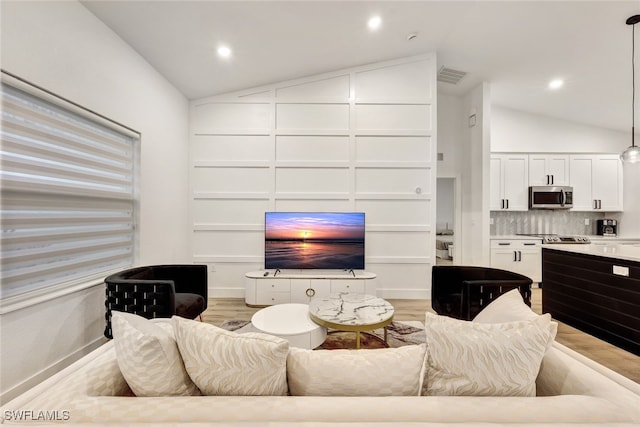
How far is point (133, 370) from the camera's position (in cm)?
94

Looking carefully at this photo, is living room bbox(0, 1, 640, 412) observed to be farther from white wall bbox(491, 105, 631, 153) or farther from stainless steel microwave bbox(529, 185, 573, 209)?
stainless steel microwave bbox(529, 185, 573, 209)

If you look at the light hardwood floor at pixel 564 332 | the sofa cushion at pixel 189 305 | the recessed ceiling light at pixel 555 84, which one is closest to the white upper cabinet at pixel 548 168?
the recessed ceiling light at pixel 555 84

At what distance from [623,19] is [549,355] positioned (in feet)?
12.6

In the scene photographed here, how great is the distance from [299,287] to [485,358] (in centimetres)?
287

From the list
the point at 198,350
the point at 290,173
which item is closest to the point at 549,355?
the point at 198,350

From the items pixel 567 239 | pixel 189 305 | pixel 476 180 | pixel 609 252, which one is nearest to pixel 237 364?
pixel 189 305

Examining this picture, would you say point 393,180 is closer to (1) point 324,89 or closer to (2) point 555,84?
(1) point 324,89

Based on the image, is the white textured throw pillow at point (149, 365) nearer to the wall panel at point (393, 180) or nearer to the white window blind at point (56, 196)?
the white window blind at point (56, 196)

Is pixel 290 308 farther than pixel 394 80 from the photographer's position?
No

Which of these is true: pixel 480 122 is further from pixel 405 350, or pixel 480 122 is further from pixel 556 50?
pixel 405 350

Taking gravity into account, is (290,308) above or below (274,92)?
Result: below

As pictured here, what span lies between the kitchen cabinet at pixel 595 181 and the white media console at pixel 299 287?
447 centimetres

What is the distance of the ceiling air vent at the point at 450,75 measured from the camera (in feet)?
14.3

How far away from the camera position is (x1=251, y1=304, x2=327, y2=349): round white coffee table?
1993 mm
